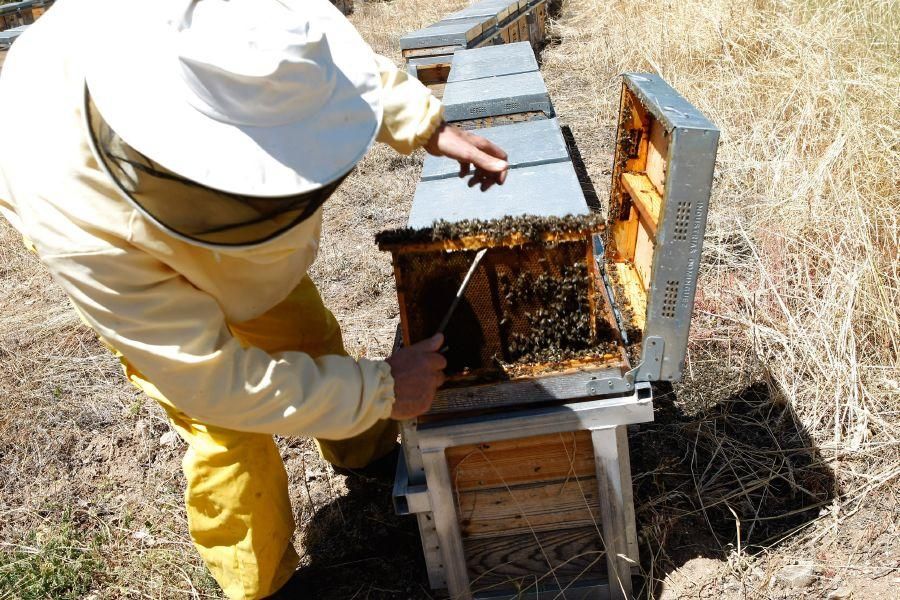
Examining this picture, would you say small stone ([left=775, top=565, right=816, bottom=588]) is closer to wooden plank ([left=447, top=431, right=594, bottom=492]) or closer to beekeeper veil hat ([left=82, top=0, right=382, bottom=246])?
wooden plank ([left=447, top=431, right=594, bottom=492])

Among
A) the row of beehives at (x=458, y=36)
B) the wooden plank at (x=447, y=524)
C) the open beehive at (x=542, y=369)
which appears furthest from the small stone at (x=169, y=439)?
the row of beehives at (x=458, y=36)

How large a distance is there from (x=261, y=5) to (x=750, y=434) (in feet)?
8.29

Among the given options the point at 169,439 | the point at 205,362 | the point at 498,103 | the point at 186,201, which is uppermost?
the point at 186,201

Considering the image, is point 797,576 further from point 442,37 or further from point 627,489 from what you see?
point 442,37

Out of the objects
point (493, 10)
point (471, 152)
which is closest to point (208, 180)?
point (471, 152)

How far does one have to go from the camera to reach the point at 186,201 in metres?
1.53

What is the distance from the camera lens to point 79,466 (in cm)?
343

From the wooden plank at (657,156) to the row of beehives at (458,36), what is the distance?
172 inches

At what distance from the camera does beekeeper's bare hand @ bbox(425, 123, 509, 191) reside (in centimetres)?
217

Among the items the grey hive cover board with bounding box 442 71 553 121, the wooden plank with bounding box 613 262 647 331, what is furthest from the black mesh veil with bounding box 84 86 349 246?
the grey hive cover board with bounding box 442 71 553 121

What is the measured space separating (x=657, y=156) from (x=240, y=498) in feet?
5.84

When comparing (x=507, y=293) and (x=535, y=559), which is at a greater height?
(x=507, y=293)

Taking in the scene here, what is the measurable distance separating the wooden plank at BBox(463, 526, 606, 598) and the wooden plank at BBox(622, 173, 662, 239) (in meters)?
1.02

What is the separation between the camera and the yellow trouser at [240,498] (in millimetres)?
2160
